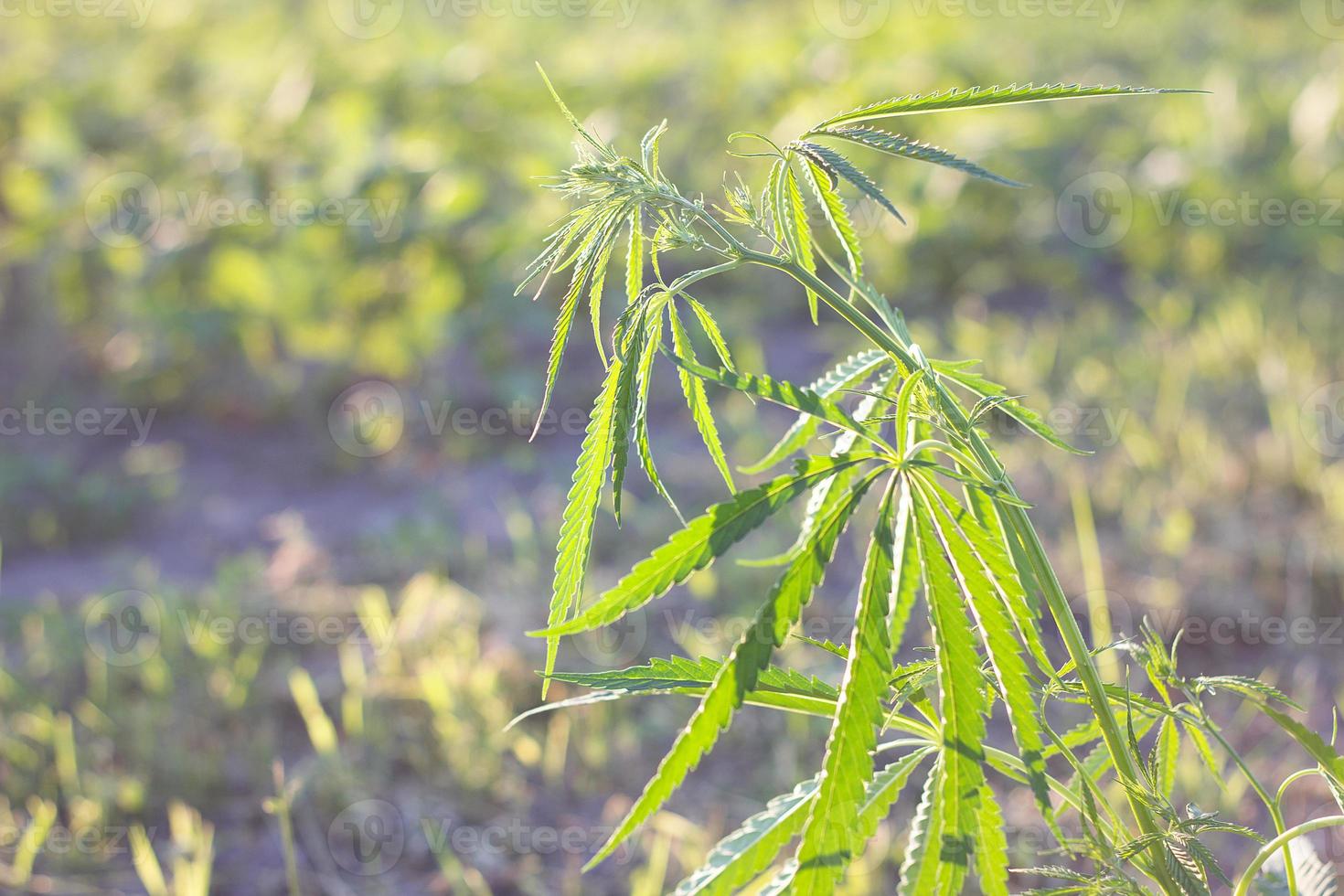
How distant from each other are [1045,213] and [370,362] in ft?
9.83

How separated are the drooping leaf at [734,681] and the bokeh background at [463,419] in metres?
0.78

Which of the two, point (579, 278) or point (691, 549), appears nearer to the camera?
point (691, 549)

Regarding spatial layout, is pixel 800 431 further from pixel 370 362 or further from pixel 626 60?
pixel 626 60

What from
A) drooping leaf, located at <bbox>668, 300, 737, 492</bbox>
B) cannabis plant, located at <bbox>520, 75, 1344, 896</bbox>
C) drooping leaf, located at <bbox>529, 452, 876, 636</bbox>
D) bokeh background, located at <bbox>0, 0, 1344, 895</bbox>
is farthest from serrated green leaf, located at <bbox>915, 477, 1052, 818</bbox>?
bokeh background, located at <bbox>0, 0, 1344, 895</bbox>

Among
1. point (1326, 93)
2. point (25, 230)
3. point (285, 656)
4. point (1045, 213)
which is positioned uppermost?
point (1326, 93)

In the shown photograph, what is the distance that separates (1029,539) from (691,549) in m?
0.31

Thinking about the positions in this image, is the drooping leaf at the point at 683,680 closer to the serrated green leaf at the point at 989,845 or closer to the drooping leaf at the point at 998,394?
the serrated green leaf at the point at 989,845

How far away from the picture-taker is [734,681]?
76cm

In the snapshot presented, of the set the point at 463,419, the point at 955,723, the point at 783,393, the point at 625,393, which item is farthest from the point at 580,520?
the point at 463,419

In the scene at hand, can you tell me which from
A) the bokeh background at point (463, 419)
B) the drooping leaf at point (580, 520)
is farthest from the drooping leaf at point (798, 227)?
the bokeh background at point (463, 419)

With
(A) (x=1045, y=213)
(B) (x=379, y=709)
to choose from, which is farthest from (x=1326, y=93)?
(B) (x=379, y=709)

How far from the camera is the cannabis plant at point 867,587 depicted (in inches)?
30.5

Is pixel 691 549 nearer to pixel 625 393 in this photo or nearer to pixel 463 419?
pixel 625 393

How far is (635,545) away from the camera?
11.3 feet
